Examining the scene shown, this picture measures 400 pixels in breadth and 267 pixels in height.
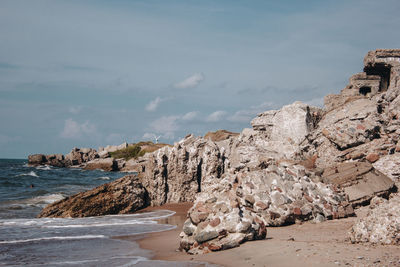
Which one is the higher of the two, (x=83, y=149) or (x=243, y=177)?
(x=83, y=149)

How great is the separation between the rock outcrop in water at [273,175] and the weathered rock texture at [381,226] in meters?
0.08

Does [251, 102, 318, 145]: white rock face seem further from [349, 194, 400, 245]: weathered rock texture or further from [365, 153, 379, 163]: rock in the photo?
[349, 194, 400, 245]: weathered rock texture

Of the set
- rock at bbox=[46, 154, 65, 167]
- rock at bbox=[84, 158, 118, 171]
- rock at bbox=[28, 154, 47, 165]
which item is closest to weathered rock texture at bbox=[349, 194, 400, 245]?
rock at bbox=[84, 158, 118, 171]

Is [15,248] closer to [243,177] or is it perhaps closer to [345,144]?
[243,177]

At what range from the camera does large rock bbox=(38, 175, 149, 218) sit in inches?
485

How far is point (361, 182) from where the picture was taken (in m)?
8.89

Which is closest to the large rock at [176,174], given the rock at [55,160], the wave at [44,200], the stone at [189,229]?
the wave at [44,200]

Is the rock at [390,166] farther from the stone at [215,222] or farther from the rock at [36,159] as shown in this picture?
the rock at [36,159]

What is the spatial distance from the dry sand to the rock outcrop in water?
11.4 inches

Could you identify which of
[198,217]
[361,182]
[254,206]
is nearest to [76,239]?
[198,217]

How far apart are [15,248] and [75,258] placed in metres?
1.92

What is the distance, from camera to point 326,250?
5301mm

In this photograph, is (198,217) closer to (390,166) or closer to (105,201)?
(390,166)

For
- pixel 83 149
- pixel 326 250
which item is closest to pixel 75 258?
pixel 326 250
